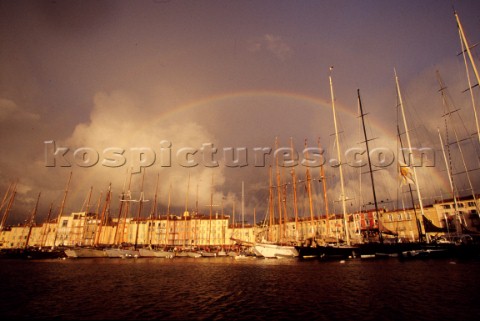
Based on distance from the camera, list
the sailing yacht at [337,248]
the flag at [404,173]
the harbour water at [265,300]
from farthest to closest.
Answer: the flag at [404,173] → the sailing yacht at [337,248] → the harbour water at [265,300]

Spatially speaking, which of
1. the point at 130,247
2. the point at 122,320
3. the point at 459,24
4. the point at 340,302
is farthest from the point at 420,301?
the point at 130,247

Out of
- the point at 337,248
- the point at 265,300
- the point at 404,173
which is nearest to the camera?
the point at 265,300

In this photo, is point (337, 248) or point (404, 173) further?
point (404, 173)

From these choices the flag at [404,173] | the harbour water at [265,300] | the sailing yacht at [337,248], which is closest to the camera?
the harbour water at [265,300]

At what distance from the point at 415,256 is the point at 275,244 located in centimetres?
2590

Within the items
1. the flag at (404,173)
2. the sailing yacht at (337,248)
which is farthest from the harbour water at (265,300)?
the flag at (404,173)

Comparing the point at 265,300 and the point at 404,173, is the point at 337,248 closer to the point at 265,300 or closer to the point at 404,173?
the point at 404,173

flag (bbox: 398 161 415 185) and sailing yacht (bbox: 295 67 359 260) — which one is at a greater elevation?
flag (bbox: 398 161 415 185)

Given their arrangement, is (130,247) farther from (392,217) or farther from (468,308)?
(392,217)

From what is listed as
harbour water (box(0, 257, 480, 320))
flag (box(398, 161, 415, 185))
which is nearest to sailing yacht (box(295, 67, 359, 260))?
flag (box(398, 161, 415, 185))

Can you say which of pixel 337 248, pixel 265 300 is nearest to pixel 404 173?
pixel 337 248

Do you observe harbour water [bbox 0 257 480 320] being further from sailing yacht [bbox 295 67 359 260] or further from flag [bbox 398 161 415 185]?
flag [bbox 398 161 415 185]

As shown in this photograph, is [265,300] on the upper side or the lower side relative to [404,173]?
lower

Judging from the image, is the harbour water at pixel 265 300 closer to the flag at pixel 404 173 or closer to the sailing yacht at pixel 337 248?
the sailing yacht at pixel 337 248
